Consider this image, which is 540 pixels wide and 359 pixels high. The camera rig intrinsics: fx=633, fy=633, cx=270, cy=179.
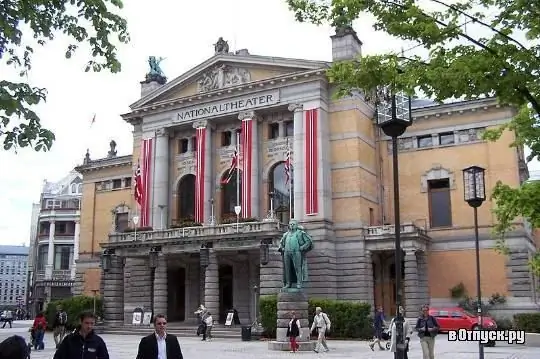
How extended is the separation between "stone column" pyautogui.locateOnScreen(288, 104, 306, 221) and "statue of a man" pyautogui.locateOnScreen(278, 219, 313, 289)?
1633 cm

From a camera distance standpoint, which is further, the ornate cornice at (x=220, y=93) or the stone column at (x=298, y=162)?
the ornate cornice at (x=220, y=93)

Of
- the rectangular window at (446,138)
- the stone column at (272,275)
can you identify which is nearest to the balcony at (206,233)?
the stone column at (272,275)

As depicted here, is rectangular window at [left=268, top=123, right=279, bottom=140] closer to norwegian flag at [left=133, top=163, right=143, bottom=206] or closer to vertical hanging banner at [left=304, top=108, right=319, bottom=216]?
vertical hanging banner at [left=304, top=108, right=319, bottom=216]

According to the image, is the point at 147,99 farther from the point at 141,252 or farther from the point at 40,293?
the point at 40,293

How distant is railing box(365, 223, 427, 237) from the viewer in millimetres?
40469

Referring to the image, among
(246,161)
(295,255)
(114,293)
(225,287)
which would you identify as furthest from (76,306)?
(295,255)

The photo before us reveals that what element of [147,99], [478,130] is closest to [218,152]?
[147,99]

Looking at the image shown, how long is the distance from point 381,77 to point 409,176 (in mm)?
32382

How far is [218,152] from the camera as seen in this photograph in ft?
161

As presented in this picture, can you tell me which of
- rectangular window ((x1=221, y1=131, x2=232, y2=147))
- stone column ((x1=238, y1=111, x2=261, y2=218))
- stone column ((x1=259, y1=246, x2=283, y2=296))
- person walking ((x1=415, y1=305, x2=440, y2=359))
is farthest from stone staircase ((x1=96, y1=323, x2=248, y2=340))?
person walking ((x1=415, y1=305, x2=440, y2=359))

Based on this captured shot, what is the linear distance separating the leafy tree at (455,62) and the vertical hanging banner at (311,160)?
27.3 meters

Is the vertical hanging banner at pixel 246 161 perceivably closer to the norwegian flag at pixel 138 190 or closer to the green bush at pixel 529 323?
the norwegian flag at pixel 138 190

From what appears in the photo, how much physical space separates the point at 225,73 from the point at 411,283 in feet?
67.9

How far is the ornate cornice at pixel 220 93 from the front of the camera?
43969 millimetres
